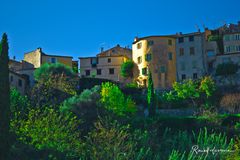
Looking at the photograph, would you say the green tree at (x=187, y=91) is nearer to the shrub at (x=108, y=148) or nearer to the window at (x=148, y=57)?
the window at (x=148, y=57)

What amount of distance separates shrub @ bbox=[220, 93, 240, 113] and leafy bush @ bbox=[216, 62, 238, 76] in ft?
22.2

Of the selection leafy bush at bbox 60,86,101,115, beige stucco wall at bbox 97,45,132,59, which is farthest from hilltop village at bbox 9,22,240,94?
leafy bush at bbox 60,86,101,115

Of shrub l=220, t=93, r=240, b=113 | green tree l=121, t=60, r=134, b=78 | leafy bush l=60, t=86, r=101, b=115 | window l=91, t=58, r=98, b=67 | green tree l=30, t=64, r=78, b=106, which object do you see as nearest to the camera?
leafy bush l=60, t=86, r=101, b=115

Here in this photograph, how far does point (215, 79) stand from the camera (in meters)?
61.5

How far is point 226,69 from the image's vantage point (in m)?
61.4

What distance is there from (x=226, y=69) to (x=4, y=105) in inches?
1654

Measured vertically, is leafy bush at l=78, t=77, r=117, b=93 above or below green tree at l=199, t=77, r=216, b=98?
above

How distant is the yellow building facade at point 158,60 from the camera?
219ft

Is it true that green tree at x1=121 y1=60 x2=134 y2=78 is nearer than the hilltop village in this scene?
No

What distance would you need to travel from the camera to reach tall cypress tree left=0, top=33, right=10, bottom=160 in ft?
86.7

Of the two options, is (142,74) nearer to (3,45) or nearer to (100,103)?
(100,103)

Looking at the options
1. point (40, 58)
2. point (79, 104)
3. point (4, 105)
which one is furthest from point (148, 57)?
point (4, 105)

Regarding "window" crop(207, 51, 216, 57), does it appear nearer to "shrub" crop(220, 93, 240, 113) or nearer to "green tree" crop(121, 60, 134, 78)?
"green tree" crop(121, 60, 134, 78)

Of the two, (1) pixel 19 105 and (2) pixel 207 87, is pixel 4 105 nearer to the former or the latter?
(1) pixel 19 105
